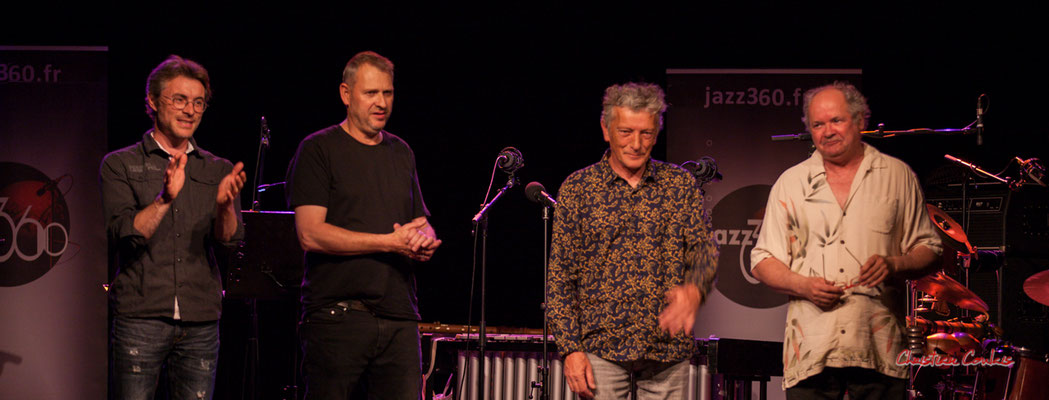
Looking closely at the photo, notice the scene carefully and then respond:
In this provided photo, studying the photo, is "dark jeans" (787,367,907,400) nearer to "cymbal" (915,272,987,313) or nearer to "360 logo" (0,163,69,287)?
"cymbal" (915,272,987,313)

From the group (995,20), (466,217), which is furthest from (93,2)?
(995,20)

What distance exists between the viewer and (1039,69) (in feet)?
20.9

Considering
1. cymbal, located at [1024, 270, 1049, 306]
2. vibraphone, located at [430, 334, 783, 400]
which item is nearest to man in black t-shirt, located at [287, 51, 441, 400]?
vibraphone, located at [430, 334, 783, 400]

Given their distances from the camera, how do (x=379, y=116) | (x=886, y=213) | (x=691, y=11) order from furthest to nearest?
(x=691, y=11) < (x=379, y=116) < (x=886, y=213)

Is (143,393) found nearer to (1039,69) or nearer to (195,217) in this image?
(195,217)

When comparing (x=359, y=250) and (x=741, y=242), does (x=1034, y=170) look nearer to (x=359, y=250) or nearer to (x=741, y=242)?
(x=741, y=242)

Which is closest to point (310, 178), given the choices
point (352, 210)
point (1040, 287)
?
point (352, 210)

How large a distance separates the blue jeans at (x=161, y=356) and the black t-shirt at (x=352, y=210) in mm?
466

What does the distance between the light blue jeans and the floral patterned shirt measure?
39mm

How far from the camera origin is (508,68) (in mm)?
6605

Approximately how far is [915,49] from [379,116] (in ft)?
16.5

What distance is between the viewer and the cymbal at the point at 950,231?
513 centimetres

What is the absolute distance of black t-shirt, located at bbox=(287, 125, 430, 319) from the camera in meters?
2.97

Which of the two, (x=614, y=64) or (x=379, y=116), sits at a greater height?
(x=614, y=64)
